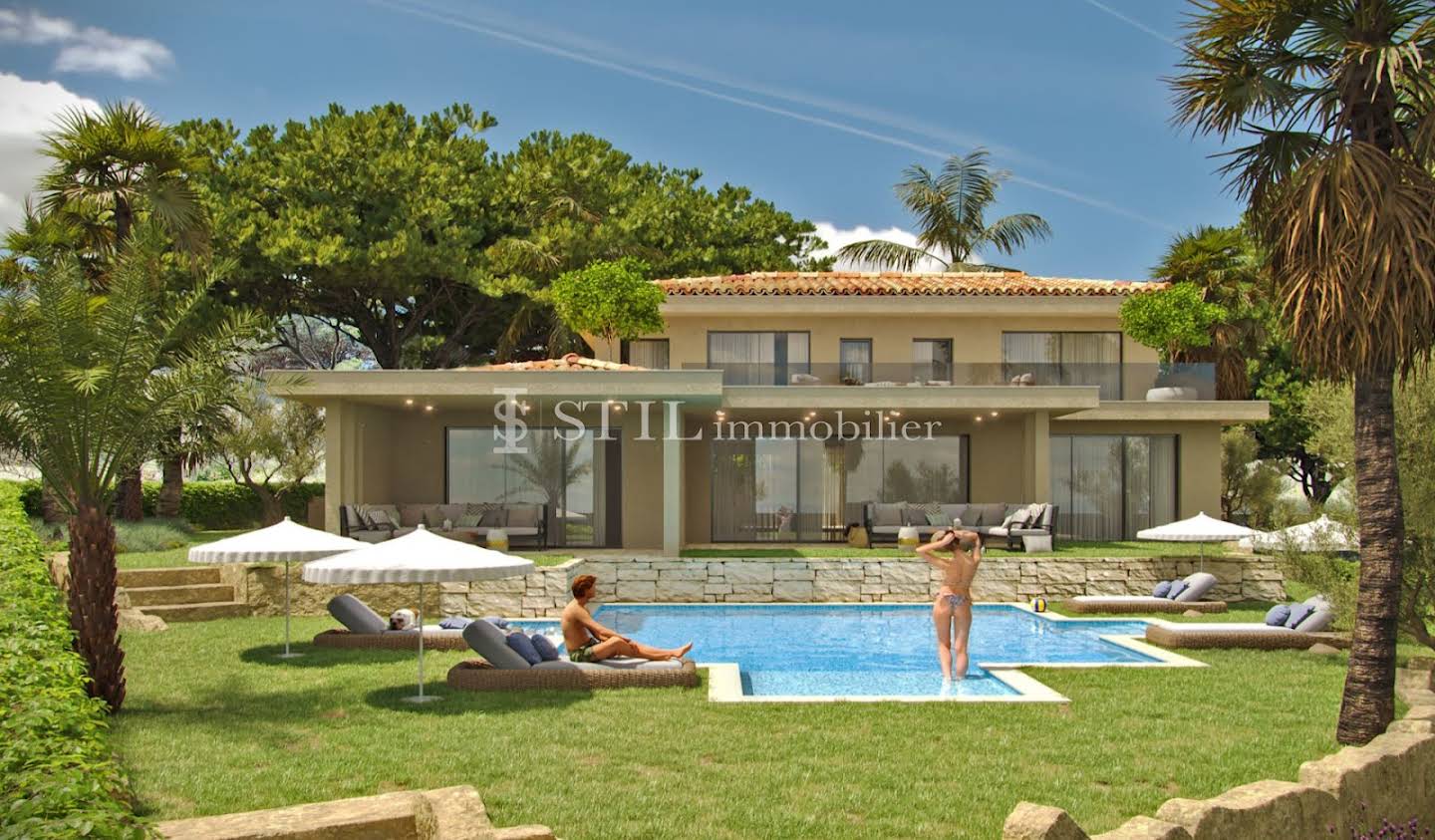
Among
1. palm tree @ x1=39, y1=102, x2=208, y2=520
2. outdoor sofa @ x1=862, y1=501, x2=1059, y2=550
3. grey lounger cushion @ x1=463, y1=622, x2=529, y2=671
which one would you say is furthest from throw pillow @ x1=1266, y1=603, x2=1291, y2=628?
palm tree @ x1=39, y1=102, x2=208, y2=520

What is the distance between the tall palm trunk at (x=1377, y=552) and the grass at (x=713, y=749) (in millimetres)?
558

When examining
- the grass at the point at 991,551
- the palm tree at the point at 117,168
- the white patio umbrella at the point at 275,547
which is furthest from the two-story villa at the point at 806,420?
the white patio umbrella at the point at 275,547

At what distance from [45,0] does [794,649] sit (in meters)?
30.7

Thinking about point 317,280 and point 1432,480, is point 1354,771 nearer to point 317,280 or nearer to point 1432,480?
point 1432,480

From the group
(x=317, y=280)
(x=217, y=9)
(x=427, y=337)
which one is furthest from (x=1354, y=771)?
(x=217, y=9)

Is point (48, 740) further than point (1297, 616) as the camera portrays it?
No

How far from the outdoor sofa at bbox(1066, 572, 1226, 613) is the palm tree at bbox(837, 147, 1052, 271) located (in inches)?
705

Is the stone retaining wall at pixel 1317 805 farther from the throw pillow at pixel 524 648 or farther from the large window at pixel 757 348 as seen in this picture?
the large window at pixel 757 348

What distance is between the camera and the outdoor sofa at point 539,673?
37.2 feet

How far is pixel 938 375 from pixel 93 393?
56.3 feet

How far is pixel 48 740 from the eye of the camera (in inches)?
203

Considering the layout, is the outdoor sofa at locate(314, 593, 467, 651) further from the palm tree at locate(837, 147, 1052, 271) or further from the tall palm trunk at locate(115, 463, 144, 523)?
the palm tree at locate(837, 147, 1052, 271)

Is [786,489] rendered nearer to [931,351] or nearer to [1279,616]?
[931,351]

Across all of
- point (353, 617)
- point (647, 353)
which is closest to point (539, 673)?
point (353, 617)
